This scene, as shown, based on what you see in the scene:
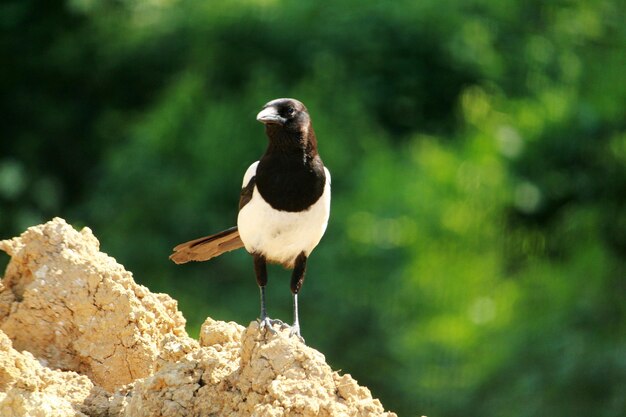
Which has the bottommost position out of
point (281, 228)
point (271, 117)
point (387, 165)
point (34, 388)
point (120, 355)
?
point (34, 388)

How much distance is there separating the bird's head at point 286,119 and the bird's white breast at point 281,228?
22 cm

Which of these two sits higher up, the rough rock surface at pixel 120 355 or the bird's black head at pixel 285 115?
the bird's black head at pixel 285 115

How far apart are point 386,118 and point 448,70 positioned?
581 mm

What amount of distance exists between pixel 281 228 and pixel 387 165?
5.13m

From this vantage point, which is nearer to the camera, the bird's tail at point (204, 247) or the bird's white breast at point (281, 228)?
the bird's white breast at point (281, 228)

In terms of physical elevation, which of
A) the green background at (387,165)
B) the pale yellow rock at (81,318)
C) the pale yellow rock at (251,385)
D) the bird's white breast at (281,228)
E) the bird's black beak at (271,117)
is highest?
the green background at (387,165)

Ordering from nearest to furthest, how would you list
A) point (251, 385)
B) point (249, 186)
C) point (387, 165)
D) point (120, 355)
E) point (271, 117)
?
point (251, 385)
point (120, 355)
point (271, 117)
point (249, 186)
point (387, 165)

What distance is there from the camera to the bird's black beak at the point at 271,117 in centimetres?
391

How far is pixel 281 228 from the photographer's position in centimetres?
407

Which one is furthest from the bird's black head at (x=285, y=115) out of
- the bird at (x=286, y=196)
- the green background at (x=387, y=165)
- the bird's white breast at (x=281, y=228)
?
the green background at (x=387, y=165)

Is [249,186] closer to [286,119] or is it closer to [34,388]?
[286,119]

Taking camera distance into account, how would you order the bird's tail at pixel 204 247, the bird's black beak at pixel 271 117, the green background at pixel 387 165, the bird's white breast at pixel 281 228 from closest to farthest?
the bird's black beak at pixel 271 117, the bird's white breast at pixel 281 228, the bird's tail at pixel 204 247, the green background at pixel 387 165

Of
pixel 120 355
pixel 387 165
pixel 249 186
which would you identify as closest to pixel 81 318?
pixel 120 355

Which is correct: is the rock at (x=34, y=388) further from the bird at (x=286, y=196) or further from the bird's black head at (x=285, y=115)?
the bird's black head at (x=285, y=115)
